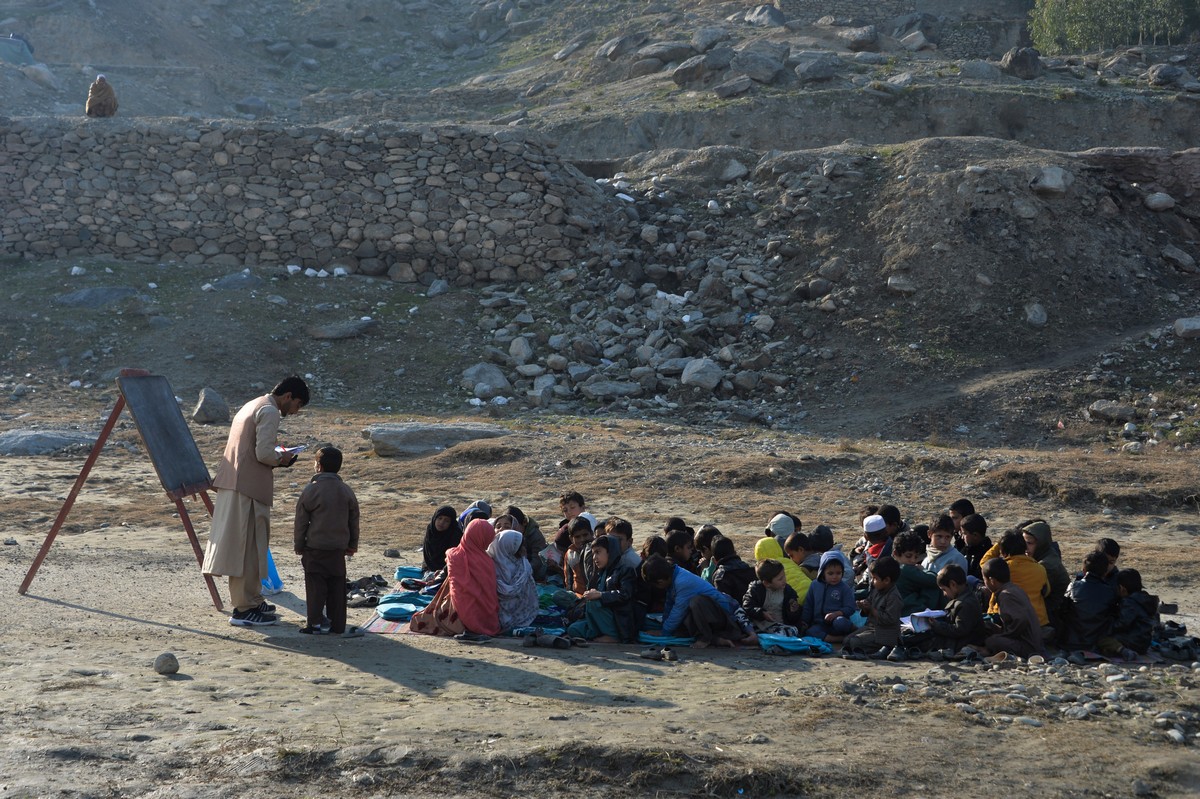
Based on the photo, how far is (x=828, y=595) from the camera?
21.6ft

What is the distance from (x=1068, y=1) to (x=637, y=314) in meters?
20.6

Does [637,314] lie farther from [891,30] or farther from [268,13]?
[268,13]

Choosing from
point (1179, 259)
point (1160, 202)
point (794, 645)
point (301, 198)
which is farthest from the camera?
point (301, 198)

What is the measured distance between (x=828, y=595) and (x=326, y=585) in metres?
2.72

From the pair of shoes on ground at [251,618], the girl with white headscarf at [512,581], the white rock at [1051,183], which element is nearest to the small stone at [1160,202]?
the white rock at [1051,183]

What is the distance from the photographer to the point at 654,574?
650cm

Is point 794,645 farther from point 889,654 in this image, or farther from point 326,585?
point 326,585

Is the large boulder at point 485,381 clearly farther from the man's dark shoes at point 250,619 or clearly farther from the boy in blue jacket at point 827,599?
the boy in blue jacket at point 827,599

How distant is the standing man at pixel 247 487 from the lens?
20.5 ft

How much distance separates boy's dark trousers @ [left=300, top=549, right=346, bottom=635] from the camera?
20.1 feet

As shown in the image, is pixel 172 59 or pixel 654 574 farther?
pixel 172 59

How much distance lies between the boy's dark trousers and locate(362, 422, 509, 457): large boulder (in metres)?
5.66

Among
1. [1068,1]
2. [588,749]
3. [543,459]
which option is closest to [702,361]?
[543,459]

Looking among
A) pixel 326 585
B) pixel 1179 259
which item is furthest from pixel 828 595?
pixel 1179 259
